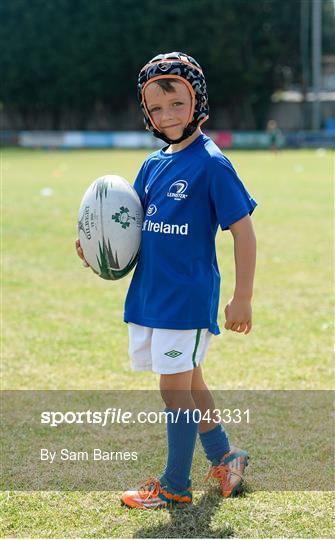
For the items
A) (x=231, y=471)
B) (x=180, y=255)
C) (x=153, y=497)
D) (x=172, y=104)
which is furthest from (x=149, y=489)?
(x=172, y=104)

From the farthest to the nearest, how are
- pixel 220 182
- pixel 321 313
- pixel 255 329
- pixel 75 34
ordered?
pixel 75 34 → pixel 321 313 → pixel 255 329 → pixel 220 182

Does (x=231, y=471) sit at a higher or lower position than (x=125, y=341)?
higher

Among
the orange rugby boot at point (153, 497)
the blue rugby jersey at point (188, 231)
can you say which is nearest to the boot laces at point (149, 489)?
the orange rugby boot at point (153, 497)

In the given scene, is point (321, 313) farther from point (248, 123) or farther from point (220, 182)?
point (248, 123)

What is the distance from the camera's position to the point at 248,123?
50844mm

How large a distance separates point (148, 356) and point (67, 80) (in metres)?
48.4

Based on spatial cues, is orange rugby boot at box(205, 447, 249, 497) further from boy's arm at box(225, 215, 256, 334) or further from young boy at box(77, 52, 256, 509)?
boy's arm at box(225, 215, 256, 334)

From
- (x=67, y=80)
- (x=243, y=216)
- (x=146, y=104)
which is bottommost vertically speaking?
(x=67, y=80)

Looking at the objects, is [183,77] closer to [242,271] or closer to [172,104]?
[172,104]

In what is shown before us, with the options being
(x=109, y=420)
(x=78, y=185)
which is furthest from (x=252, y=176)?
(x=109, y=420)

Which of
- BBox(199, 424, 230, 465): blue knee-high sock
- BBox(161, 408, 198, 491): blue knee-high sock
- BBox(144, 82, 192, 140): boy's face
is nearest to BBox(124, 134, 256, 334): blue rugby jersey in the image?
BBox(144, 82, 192, 140): boy's face

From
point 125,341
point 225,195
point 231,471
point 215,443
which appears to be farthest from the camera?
point 125,341

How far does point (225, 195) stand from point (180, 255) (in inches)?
12.4

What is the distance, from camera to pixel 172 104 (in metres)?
3.26
